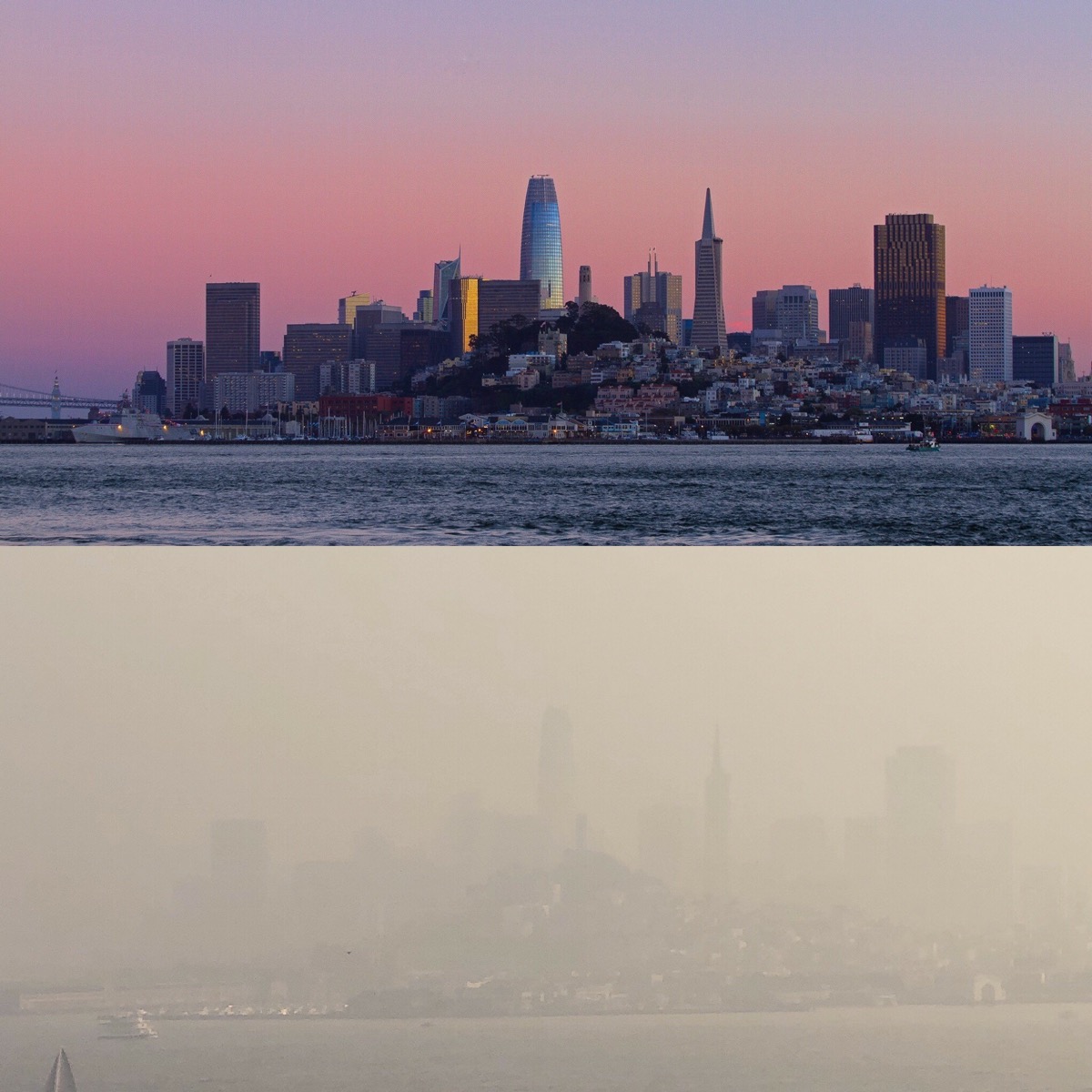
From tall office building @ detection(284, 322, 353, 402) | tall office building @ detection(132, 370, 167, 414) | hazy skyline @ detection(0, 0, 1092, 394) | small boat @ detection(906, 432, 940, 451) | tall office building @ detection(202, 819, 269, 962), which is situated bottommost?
tall office building @ detection(202, 819, 269, 962)

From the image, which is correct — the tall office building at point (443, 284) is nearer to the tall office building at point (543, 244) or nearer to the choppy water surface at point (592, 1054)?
the tall office building at point (543, 244)

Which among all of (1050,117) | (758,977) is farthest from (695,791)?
(1050,117)

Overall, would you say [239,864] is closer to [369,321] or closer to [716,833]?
[716,833]

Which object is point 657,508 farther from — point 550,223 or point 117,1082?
point 550,223

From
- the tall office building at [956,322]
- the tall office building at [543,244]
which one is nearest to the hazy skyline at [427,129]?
the tall office building at [543,244]

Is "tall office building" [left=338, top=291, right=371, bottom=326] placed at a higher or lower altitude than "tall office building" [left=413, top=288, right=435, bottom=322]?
lower

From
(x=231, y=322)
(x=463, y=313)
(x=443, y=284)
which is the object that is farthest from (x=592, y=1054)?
(x=463, y=313)

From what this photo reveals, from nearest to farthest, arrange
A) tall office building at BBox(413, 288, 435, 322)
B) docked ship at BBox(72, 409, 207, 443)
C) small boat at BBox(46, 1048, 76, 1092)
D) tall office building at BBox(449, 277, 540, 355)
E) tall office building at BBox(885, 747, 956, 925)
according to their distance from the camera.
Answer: small boat at BBox(46, 1048, 76, 1092) < tall office building at BBox(885, 747, 956, 925) < tall office building at BBox(413, 288, 435, 322) < tall office building at BBox(449, 277, 540, 355) < docked ship at BBox(72, 409, 207, 443)

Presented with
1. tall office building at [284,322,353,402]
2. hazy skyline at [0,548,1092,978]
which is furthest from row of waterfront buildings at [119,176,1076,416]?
hazy skyline at [0,548,1092,978]

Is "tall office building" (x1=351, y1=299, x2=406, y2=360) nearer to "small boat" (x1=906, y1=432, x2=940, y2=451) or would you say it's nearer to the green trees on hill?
"small boat" (x1=906, y1=432, x2=940, y2=451)
